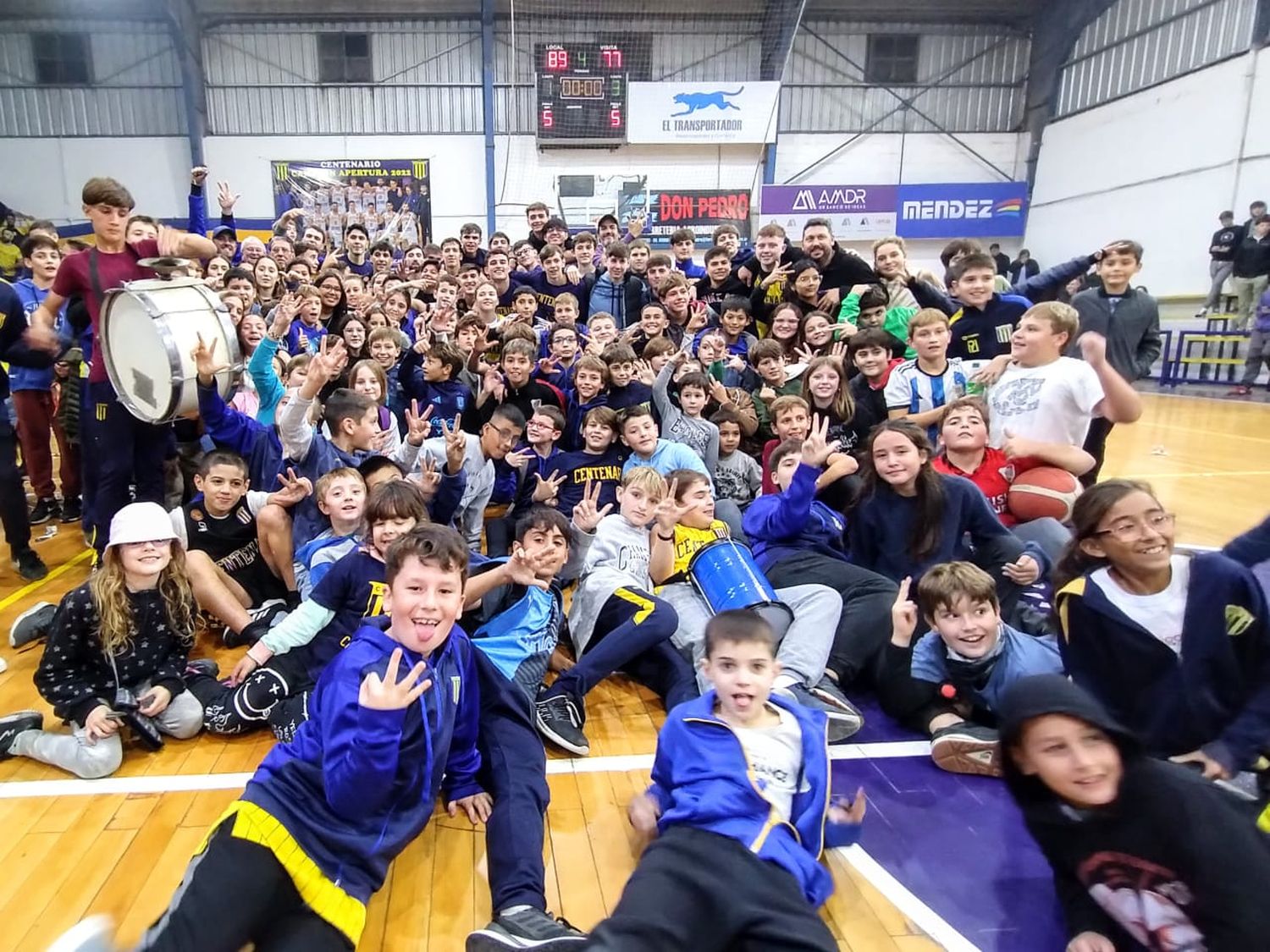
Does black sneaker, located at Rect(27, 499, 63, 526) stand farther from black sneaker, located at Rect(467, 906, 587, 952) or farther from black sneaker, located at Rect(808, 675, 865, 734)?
black sneaker, located at Rect(808, 675, 865, 734)

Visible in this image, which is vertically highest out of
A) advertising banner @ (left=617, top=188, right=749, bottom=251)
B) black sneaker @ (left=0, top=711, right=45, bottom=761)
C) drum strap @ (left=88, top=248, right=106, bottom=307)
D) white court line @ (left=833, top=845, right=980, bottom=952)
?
advertising banner @ (left=617, top=188, right=749, bottom=251)

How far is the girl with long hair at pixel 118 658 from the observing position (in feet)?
8.29

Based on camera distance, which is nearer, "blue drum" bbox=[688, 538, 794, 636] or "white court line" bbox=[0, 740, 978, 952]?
"white court line" bbox=[0, 740, 978, 952]

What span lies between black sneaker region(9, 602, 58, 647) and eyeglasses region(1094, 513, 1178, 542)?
424 cm

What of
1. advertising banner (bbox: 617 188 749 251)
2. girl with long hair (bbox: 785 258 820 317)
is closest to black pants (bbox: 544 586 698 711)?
girl with long hair (bbox: 785 258 820 317)

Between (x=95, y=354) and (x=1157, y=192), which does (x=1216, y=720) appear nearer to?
(x=95, y=354)

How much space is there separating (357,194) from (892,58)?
37.0 ft

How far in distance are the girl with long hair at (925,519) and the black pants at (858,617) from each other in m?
0.17

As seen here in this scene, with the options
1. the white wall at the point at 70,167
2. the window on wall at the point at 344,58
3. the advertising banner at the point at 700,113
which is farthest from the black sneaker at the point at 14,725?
the window on wall at the point at 344,58

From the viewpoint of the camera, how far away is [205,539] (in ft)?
11.5

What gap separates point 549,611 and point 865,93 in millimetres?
16288

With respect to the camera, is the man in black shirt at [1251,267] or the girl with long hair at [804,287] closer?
the girl with long hair at [804,287]

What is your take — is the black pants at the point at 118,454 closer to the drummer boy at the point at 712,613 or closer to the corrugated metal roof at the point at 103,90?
the drummer boy at the point at 712,613

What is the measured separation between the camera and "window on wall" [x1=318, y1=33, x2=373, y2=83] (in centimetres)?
1477
